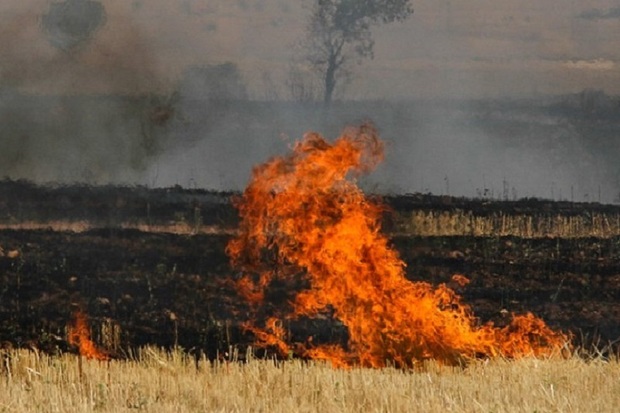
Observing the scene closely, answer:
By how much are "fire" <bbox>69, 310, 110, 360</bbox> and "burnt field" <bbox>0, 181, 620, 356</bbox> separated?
0.15 m

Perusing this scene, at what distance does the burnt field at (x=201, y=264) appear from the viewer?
1789 centimetres

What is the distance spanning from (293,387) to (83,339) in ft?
17.5

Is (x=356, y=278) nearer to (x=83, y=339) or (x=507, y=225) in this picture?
(x=83, y=339)

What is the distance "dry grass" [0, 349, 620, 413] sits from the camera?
34.6ft

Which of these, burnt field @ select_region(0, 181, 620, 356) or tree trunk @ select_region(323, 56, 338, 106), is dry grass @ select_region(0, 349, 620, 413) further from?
tree trunk @ select_region(323, 56, 338, 106)

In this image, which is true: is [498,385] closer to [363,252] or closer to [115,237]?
[363,252]

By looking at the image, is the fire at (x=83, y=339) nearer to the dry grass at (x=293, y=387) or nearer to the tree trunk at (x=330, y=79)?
the dry grass at (x=293, y=387)

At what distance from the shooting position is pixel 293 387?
1160cm

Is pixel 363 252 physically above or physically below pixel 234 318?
above

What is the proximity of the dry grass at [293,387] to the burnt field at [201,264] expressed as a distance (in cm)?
315

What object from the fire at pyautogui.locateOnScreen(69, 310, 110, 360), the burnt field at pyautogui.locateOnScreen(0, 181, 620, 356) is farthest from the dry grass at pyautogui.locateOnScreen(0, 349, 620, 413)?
the burnt field at pyautogui.locateOnScreen(0, 181, 620, 356)

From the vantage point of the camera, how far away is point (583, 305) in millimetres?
20531

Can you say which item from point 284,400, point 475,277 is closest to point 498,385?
point 284,400

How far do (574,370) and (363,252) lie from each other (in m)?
3.52
